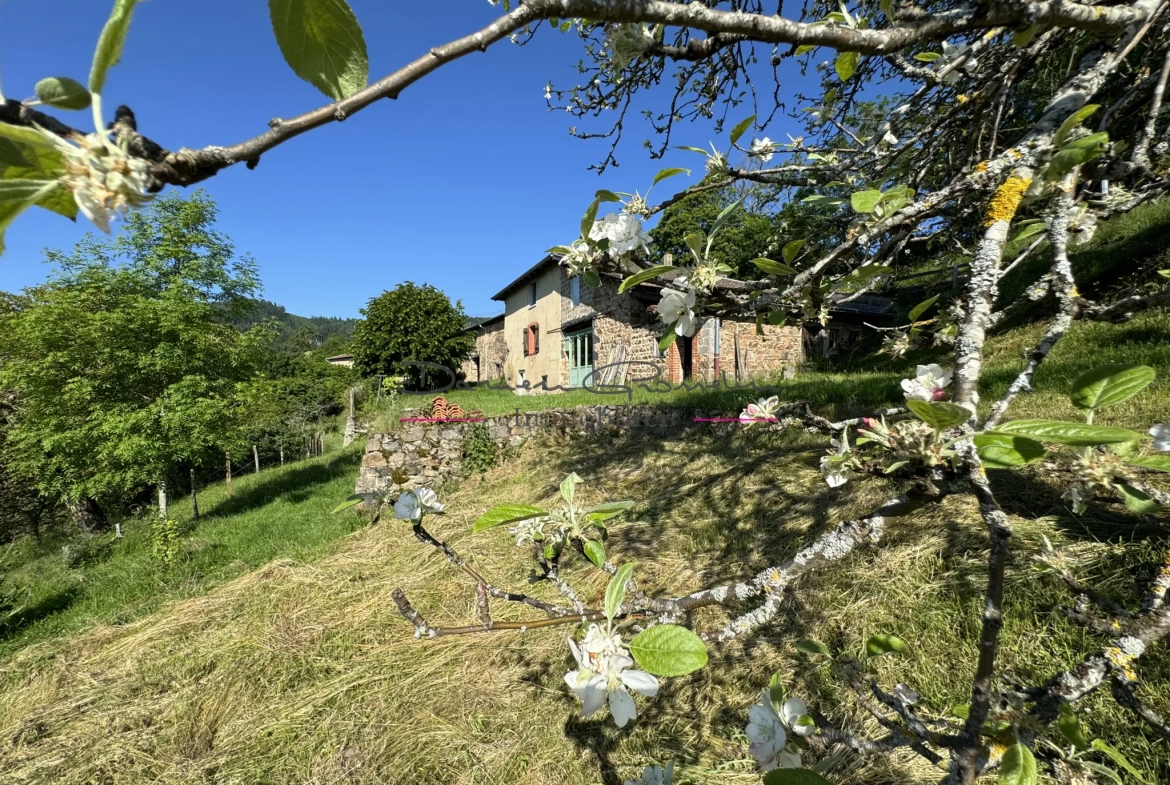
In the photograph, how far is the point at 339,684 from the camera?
323cm

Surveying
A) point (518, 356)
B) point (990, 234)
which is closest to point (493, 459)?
point (990, 234)

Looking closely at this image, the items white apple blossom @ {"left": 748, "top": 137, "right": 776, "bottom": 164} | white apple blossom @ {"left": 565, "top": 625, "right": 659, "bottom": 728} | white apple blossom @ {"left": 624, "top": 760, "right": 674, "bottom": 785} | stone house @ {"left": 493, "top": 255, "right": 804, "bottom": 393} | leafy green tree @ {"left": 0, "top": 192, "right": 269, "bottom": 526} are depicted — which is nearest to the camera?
white apple blossom @ {"left": 565, "top": 625, "right": 659, "bottom": 728}

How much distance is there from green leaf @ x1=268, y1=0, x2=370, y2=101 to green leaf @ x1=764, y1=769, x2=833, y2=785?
702 mm

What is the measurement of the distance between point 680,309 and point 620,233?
0.18 m

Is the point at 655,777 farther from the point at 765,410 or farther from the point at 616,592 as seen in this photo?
the point at 765,410

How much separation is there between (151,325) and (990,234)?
9.31 m

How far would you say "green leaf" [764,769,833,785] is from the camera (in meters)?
0.50

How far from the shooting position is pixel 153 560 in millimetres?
6023

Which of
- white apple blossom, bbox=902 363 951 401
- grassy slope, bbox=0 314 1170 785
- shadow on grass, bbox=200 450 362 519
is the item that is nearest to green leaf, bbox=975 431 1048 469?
white apple blossom, bbox=902 363 951 401

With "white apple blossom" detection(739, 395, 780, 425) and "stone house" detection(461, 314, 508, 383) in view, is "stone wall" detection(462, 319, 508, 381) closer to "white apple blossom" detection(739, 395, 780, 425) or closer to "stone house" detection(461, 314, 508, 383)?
"stone house" detection(461, 314, 508, 383)

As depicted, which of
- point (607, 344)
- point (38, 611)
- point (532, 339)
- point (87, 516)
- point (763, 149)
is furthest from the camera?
point (532, 339)

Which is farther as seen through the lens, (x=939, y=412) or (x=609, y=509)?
(x=609, y=509)

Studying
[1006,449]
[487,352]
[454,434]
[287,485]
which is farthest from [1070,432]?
[487,352]

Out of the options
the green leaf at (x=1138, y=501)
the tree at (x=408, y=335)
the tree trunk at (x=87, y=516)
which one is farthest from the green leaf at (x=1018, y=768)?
the tree at (x=408, y=335)
